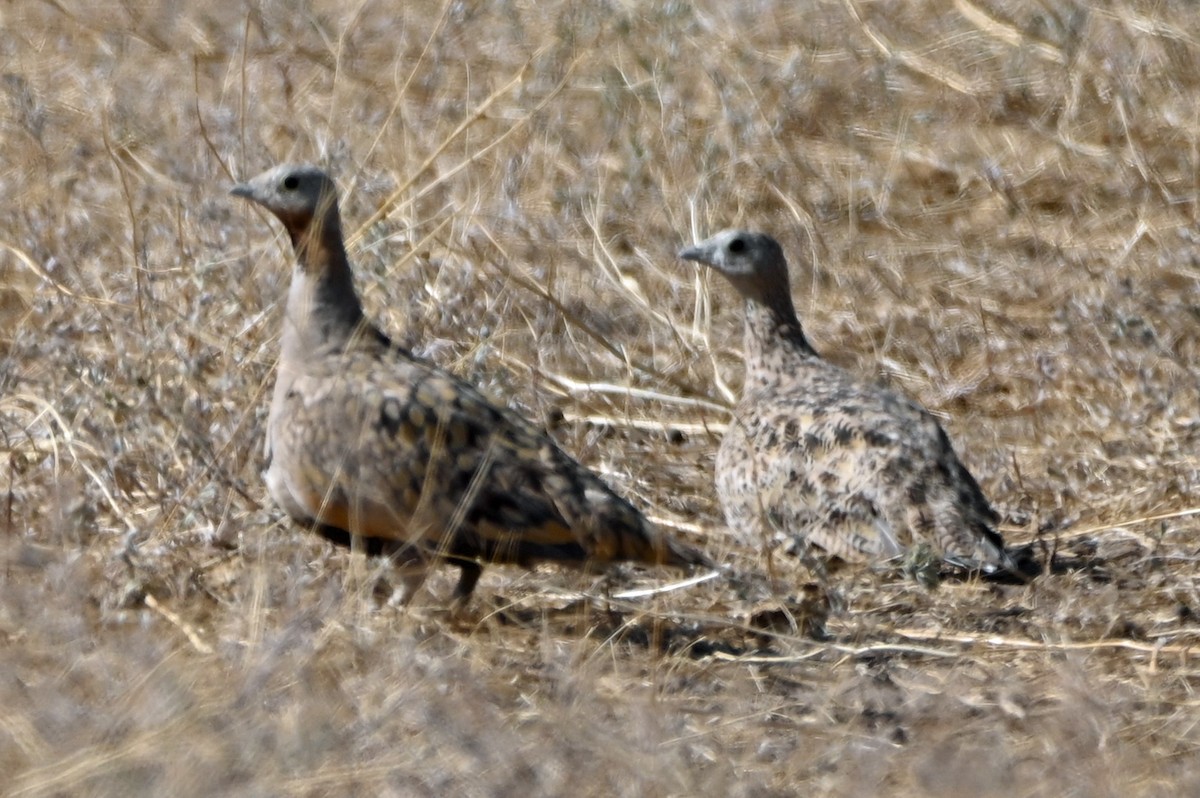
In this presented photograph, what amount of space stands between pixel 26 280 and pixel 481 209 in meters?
1.70

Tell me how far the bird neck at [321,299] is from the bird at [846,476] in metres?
1.33

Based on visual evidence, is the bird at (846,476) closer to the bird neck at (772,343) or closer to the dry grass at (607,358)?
the bird neck at (772,343)

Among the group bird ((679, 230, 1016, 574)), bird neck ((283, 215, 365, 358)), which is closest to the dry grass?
bird ((679, 230, 1016, 574))

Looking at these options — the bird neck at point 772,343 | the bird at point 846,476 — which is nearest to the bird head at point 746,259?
the bird neck at point 772,343

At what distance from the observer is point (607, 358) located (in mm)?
7086

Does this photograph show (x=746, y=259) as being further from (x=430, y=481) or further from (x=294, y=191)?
(x=430, y=481)

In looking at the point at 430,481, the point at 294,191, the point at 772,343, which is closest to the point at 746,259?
the point at 772,343

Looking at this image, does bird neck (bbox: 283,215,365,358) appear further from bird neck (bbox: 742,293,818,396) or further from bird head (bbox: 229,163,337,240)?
bird neck (bbox: 742,293,818,396)

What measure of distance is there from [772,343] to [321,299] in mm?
1835

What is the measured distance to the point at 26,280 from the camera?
7133 millimetres

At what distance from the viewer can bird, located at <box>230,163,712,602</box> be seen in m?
5.07

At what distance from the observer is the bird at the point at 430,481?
5.07 metres

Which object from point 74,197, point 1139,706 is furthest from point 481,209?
point 1139,706

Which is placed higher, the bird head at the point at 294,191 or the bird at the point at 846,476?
the bird head at the point at 294,191
